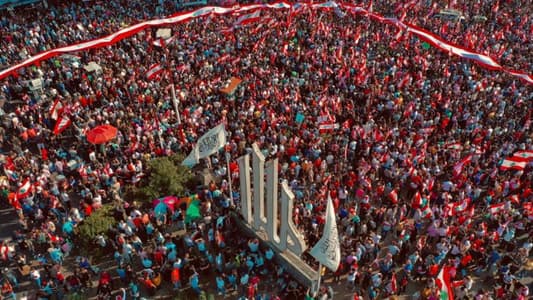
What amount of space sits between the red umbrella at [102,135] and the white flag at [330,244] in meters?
11.7

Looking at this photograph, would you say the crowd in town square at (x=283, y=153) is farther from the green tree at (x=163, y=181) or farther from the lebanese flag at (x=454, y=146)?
the green tree at (x=163, y=181)

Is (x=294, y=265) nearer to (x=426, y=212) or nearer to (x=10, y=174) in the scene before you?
(x=426, y=212)

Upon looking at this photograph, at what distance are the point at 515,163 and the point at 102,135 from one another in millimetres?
17889

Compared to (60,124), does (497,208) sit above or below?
below

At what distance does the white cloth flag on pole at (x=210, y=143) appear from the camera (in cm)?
1572

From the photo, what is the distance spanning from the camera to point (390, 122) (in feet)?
75.6

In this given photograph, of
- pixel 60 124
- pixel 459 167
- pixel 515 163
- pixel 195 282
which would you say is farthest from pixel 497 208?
pixel 60 124

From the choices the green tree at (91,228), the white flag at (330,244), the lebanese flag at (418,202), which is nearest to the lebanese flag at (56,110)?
the green tree at (91,228)

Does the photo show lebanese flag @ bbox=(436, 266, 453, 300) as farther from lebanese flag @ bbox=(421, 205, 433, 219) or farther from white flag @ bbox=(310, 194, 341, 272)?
lebanese flag @ bbox=(421, 205, 433, 219)

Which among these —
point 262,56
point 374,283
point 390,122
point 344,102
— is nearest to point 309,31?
point 262,56

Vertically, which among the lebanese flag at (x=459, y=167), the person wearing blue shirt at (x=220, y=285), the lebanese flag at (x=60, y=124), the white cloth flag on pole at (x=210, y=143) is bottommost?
the person wearing blue shirt at (x=220, y=285)

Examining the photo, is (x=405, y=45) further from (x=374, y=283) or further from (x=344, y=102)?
(x=374, y=283)

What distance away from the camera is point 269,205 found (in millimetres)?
14227

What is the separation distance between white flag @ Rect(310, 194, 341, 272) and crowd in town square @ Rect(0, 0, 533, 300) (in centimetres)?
109
